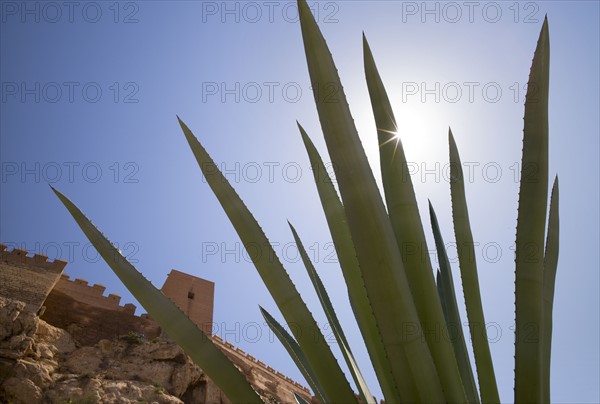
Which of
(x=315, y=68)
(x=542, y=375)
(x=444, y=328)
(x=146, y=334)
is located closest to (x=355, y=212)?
(x=315, y=68)

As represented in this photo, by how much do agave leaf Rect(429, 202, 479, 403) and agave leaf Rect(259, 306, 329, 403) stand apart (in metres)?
0.62

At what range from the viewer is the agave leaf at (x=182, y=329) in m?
1.77

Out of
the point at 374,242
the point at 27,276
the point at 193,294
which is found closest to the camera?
the point at 374,242

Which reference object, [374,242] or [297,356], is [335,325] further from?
[374,242]

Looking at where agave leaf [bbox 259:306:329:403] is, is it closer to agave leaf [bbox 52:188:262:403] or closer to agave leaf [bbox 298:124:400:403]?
agave leaf [bbox 298:124:400:403]

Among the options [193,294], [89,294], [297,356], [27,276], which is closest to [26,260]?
[27,276]

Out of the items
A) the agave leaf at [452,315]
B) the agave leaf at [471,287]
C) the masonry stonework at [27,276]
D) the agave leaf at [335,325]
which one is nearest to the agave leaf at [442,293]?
the agave leaf at [452,315]

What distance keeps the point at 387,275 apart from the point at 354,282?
68 centimetres

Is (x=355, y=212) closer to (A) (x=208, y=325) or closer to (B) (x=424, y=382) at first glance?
(B) (x=424, y=382)

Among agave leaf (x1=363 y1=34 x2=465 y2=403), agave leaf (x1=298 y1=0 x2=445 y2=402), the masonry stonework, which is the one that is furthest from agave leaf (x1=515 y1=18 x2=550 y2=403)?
the masonry stonework

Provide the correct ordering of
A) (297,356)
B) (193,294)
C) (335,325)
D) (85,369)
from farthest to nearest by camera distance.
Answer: (193,294)
(85,369)
(297,356)
(335,325)

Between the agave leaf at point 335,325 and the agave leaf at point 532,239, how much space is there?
693 millimetres

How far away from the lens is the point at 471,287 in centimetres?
226

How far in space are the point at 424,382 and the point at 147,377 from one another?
13121mm
